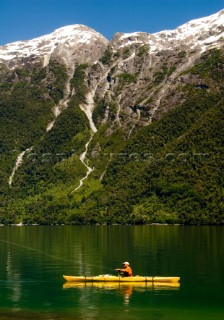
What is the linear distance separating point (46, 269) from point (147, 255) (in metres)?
27.7

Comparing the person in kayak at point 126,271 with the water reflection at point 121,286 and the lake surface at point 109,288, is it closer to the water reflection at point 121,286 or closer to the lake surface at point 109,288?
the water reflection at point 121,286

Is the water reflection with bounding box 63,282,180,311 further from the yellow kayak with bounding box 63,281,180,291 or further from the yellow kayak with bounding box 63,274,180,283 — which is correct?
the yellow kayak with bounding box 63,274,180,283

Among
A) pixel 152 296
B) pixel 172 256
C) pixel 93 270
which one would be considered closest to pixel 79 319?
pixel 152 296

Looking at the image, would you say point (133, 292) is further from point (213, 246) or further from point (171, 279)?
point (213, 246)

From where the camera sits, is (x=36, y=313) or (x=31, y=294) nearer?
(x=36, y=313)

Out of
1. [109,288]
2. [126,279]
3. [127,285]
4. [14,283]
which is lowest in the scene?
[109,288]

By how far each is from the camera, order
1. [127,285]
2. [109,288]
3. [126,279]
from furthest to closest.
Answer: [126,279] < [127,285] < [109,288]

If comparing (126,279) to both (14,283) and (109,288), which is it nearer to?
(109,288)

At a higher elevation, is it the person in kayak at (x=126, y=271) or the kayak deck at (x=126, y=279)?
the person in kayak at (x=126, y=271)

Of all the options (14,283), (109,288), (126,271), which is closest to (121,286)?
(109,288)

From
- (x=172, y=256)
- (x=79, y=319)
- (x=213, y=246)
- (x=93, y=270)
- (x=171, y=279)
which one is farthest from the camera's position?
(x=213, y=246)

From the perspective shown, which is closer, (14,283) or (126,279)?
(126,279)

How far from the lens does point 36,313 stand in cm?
6419

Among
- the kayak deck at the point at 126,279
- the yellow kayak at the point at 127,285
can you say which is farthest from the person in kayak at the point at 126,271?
the yellow kayak at the point at 127,285
